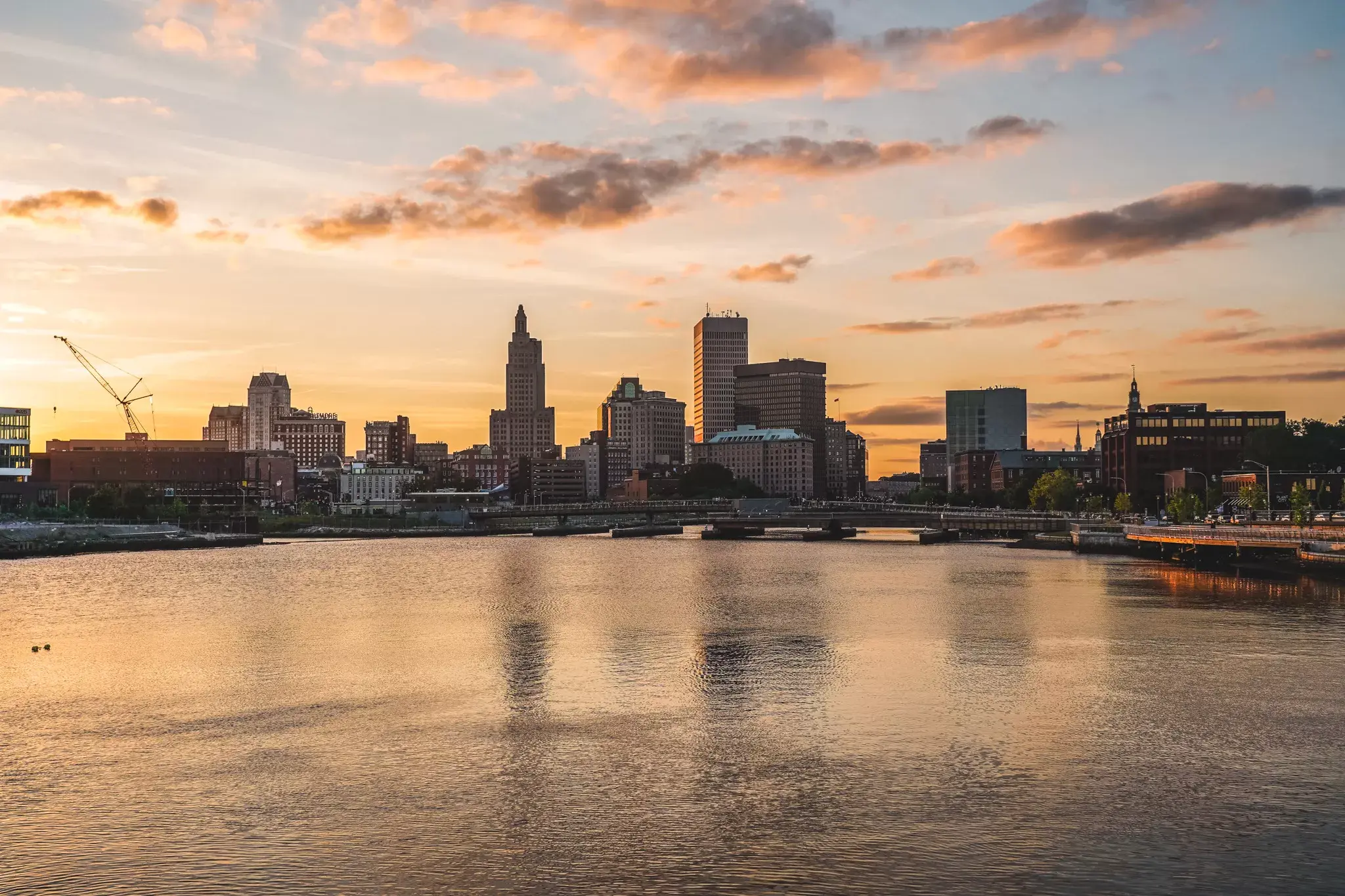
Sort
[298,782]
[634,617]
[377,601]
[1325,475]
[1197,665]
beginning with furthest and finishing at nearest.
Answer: [1325,475], [377,601], [634,617], [1197,665], [298,782]

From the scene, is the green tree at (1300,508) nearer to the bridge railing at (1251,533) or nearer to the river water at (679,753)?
the bridge railing at (1251,533)

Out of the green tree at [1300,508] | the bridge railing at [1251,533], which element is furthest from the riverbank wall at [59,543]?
the green tree at [1300,508]

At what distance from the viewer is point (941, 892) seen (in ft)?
85.7

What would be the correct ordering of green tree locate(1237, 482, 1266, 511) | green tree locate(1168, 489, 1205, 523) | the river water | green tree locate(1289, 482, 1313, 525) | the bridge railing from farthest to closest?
1. green tree locate(1168, 489, 1205, 523)
2. green tree locate(1237, 482, 1266, 511)
3. green tree locate(1289, 482, 1313, 525)
4. the bridge railing
5. the river water

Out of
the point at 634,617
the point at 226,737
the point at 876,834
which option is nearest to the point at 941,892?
the point at 876,834

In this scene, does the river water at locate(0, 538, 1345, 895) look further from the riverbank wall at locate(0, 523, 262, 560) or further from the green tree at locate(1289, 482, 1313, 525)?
the riverbank wall at locate(0, 523, 262, 560)

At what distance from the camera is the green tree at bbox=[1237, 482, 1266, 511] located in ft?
566

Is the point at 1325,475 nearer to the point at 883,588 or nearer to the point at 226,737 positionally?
the point at 883,588

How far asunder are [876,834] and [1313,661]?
119 feet

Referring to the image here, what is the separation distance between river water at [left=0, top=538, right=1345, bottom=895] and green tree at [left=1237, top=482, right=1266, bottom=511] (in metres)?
97.4

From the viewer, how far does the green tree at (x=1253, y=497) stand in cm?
17250

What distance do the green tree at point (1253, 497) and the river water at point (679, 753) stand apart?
9735 cm

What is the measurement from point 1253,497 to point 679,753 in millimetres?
161353

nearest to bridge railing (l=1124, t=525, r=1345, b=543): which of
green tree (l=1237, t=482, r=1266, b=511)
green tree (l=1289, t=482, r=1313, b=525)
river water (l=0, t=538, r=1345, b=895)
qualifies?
green tree (l=1289, t=482, r=1313, b=525)
